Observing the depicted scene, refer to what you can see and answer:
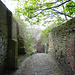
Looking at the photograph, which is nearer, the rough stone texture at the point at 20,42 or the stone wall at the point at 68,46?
the stone wall at the point at 68,46

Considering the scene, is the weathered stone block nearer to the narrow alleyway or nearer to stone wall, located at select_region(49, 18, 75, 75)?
the narrow alleyway

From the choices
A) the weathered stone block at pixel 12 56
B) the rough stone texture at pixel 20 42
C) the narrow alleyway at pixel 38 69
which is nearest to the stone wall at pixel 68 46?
the narrow alleyway at pixel 38 69

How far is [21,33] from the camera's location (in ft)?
26.1

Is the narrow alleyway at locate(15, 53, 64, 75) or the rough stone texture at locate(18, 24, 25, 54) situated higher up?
the rough stone texture at locate(18, 24, 25, 54)

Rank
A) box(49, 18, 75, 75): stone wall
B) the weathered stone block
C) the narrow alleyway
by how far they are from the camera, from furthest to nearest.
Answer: the narrow alleyway < the weathered stone block < box(49, 18, 75, 75): stone wall

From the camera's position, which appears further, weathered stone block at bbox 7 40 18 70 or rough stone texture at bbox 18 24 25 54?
rough stone texture at bbox 18 24 25 54

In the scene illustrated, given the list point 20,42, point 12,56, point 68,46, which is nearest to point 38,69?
point 12,56

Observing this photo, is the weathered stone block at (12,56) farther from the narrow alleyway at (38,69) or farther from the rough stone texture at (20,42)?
the rough stone texture at (20,42)

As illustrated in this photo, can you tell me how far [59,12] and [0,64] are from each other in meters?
6.56

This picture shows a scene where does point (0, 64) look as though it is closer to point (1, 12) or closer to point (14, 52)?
point (14, 52)

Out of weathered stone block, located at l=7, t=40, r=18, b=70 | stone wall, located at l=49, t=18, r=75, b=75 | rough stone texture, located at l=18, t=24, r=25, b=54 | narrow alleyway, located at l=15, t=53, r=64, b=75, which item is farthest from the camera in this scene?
rough stone texture, located at l=18, t=24, r=25, b=54

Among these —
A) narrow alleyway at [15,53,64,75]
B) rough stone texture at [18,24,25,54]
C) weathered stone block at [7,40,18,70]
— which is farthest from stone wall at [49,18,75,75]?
rough stone texture at [18,24,25,54]

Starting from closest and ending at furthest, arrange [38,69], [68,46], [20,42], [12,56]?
[68,46]
[12,56]
[38,69]
[20,42]

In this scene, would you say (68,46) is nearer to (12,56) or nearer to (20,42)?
(12,56)
